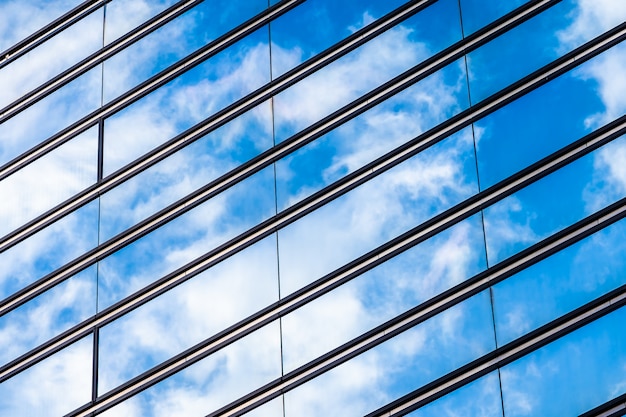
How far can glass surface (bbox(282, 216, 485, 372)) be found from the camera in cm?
2602

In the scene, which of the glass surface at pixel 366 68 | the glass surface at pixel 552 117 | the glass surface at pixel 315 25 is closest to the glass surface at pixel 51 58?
the glass surface at pixel 315 25

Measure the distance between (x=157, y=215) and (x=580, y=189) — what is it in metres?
8.57

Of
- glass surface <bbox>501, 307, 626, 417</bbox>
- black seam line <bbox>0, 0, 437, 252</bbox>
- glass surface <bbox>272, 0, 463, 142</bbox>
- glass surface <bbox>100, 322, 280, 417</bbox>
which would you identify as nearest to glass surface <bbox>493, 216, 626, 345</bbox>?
glass surface <bbox>501, 307, 626, 417</bbox>

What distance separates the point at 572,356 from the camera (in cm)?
2423

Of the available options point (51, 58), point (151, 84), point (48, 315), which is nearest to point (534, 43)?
point (151, 84)

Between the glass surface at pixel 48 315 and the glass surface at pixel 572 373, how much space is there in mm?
9204

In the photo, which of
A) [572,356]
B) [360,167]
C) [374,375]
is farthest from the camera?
[360,167]

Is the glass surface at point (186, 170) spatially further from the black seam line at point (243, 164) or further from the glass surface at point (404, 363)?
the glass surface at point (404, 363)

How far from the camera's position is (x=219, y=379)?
90.0ft

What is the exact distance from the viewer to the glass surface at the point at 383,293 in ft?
85.4

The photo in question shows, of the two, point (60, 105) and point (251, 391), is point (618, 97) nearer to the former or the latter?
point (251, 391)

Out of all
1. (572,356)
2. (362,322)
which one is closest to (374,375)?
(362,322)

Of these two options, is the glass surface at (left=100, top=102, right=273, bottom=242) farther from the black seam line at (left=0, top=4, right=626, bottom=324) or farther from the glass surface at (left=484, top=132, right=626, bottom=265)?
the glass surface at (left=484, top=132, right=626, bottom=265)

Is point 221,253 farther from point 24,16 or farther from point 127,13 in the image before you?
point 24,16
